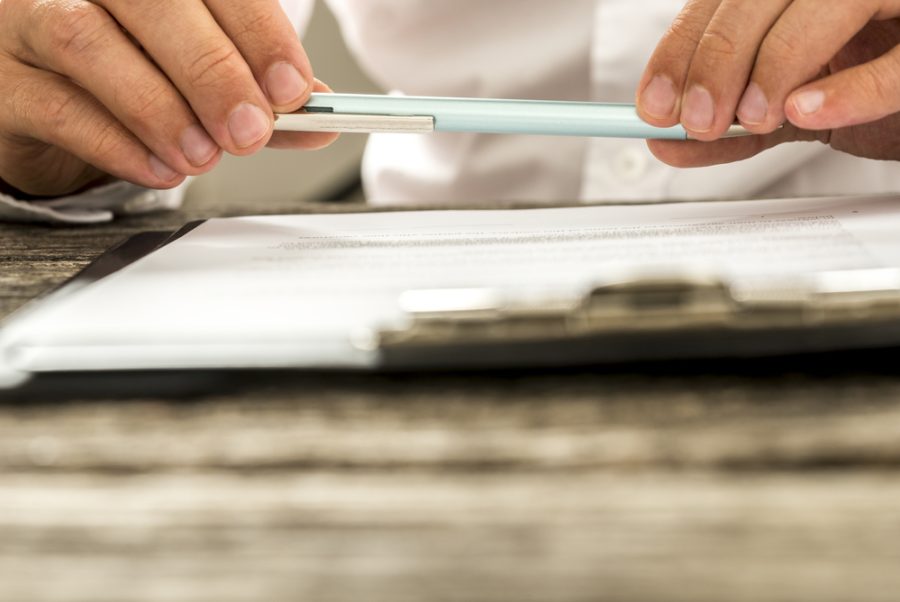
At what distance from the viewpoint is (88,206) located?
17.1 inches

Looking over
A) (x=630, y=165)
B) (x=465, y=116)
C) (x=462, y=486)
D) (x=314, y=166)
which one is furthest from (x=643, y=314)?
(x=314, y=166)

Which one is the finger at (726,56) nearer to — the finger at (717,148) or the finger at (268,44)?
the finger at (717,148)

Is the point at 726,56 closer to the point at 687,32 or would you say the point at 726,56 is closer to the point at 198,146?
the point at 687,32

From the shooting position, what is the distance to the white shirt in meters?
0.56

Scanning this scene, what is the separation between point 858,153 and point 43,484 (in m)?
0.41

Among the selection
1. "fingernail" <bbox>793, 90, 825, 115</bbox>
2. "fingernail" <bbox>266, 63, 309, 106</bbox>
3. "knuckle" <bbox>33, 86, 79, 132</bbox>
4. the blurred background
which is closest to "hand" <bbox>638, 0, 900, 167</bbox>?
"fingernail" <bbox>793, 90, 825, 115</bbox>

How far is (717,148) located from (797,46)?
9 cm

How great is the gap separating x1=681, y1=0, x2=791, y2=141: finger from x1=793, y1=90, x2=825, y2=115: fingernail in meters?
0.02

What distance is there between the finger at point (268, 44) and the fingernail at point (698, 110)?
6.1 inches

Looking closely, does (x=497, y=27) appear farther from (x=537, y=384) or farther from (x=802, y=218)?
(x=537, y=384)

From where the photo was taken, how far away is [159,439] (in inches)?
6.2

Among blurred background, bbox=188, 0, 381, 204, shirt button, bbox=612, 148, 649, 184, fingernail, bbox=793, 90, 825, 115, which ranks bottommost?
fingernail, bbox=793, 90, 825, 115

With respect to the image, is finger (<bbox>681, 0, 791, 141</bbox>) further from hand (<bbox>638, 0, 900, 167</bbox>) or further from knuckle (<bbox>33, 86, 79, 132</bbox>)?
knuckle (<bbox>33, 86, 79, 132</bbox>)

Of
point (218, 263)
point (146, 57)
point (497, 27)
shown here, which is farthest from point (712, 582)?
point (497, 27)
